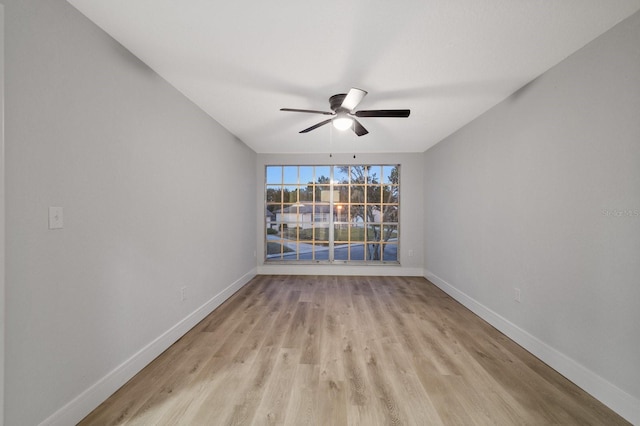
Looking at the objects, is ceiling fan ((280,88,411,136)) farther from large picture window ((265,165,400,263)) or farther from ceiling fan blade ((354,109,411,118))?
large picture window ((265,165,400,263))

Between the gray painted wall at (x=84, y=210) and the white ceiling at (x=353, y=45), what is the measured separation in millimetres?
294

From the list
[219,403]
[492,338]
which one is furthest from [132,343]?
[492,338]

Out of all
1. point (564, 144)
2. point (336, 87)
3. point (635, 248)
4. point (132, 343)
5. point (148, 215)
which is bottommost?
point (132, 343)

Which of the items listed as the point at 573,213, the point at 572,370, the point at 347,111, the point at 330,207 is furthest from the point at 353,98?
the point at 330,207

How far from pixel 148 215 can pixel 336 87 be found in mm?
1986

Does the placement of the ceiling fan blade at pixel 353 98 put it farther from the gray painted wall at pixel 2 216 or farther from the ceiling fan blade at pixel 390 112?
the gray painted wall at pixel 2 216

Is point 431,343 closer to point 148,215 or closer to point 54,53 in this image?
point 148,215

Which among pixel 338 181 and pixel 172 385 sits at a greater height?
pixel 338 181

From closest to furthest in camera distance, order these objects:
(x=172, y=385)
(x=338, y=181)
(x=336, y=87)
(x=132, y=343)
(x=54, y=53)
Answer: (x=54, y=53) → (x=172, y=385) → (x=132, y=343) → (x=336, y=87) → (x=338, y=181)

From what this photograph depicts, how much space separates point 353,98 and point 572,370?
8.70 feet

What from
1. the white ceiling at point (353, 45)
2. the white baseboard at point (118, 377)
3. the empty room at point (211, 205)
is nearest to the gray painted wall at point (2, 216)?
the empty room at point (211, 205)

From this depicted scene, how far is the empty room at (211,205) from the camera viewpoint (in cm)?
136

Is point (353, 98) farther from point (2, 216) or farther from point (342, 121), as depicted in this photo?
point (2, 216)

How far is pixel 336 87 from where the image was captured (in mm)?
2387
